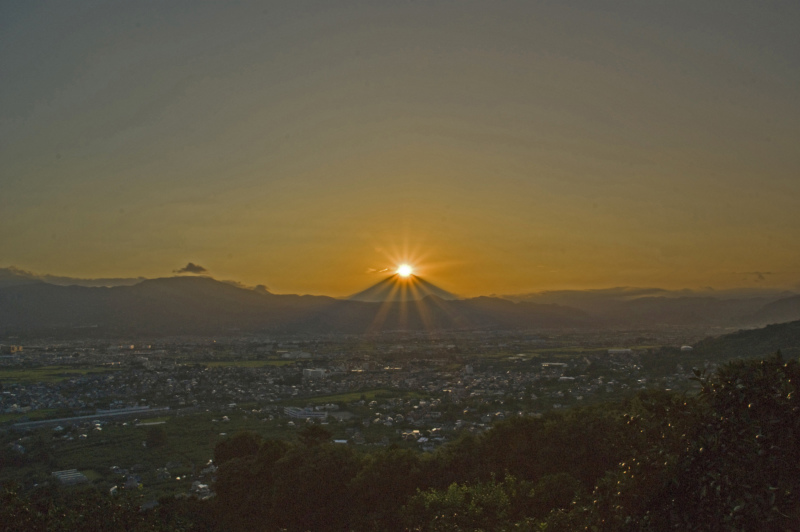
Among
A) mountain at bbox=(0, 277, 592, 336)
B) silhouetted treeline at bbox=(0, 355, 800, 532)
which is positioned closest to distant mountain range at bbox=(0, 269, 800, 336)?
mountain at bbox=(0, 277, 592, 336)

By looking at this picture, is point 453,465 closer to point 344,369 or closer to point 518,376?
point 518,376

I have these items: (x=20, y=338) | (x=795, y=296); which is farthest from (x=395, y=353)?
(x=795, y=296)

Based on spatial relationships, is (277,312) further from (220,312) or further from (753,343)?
(753,343)

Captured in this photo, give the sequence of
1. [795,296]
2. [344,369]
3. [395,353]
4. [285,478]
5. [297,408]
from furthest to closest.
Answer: [795,296], [395,353], [344,369], [297,408], [285,478]

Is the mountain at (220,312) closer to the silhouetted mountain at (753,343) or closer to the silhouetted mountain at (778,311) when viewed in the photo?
the silhouetted mountain at (778,311)

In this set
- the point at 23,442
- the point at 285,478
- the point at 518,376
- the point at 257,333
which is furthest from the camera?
the point at 257,333

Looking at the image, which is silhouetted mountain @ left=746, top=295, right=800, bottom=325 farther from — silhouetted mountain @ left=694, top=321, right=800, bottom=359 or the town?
silhouetted mountain @ left=694, top=321, right=800, bottom=359

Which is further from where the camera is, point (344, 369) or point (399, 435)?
point (344, 369)

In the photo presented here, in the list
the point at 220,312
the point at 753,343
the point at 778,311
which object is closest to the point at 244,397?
the point at 753,343

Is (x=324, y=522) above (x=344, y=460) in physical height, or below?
below
